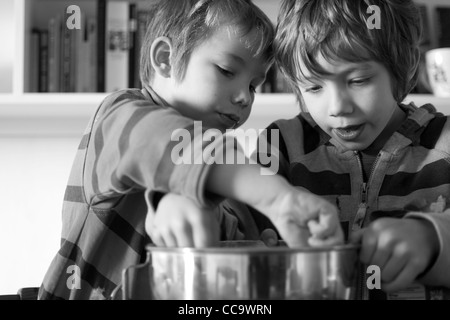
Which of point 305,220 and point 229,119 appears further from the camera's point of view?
point 229,119

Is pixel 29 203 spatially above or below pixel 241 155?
below

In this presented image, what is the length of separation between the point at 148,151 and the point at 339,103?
35 cm

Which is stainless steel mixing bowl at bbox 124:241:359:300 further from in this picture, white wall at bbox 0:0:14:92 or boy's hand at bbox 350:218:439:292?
white wall at bbox 0:0:14:92

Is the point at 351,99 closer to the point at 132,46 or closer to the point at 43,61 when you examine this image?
the point at 132,46

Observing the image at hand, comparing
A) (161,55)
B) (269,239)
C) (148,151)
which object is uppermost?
(161,55)

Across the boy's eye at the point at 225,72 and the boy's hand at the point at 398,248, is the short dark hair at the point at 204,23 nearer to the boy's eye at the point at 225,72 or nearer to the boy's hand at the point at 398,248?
the boy's eye at the point at 225,72

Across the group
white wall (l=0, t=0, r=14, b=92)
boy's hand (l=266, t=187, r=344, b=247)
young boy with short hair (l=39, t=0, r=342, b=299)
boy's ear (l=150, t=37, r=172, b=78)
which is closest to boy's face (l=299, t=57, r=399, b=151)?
young boy with short hair (l=39, t=0, r=342, b=299)

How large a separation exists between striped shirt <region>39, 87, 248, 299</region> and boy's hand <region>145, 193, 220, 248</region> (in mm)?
28

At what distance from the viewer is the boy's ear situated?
3.16ft

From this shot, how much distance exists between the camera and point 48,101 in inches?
64.8

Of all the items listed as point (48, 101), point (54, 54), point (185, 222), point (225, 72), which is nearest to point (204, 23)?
point (225, 72)

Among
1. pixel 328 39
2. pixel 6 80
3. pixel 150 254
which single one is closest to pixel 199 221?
pixel 150 254

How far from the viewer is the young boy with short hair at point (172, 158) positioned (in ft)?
1.77

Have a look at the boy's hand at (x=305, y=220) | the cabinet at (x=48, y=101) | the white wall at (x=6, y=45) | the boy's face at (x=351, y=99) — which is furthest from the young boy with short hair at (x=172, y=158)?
the white wall at (x=6, y=45)
